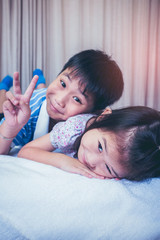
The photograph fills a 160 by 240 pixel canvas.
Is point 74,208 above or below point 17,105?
below

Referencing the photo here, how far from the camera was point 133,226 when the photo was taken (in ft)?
1.51

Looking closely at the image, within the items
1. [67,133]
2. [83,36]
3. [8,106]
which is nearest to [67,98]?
[67,133]

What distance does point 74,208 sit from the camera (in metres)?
0.47

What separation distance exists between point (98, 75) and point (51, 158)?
46 centimetres

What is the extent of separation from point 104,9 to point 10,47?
37.7 inches

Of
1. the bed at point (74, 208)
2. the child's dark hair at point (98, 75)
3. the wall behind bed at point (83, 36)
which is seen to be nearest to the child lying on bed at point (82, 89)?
the child's dark hair at point (98, 75)

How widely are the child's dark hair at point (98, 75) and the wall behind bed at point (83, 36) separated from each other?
91 cm

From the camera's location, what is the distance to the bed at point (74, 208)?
1.42ft

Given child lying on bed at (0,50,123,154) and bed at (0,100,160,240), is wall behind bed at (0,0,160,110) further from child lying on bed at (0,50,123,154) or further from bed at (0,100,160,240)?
bed at (0,100,160,240)

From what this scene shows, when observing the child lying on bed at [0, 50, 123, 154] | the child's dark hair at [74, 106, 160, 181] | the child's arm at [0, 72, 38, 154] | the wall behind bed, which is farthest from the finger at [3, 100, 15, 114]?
the wall behind bed

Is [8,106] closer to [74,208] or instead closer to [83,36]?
[74,208]

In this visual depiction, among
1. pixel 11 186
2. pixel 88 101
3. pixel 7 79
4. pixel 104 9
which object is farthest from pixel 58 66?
pixel 11 186

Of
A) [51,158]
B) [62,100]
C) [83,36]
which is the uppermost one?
[83,36]

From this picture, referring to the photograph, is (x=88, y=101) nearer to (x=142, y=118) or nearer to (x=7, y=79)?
(x=142, y=118)
